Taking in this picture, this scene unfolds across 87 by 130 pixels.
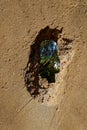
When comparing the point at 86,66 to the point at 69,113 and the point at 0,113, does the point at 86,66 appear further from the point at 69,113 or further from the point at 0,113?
the point at 0,113

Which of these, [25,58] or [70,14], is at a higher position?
[70,14]

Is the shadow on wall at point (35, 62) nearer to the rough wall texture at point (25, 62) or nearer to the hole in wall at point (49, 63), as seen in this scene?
the rough wall texture at point (25, 62)

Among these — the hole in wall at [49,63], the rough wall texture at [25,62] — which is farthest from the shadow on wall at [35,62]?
the hole in wall at [49,63]

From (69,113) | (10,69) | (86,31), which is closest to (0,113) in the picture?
(10,69)

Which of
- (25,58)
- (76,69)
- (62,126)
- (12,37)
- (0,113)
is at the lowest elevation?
(62,126)

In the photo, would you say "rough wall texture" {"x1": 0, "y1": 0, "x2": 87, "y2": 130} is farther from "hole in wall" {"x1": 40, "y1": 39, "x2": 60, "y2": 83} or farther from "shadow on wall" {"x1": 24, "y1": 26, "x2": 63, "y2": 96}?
"hole in wall" {"x1": 40, "y1": 39, "x2": 60, "y2": 83}

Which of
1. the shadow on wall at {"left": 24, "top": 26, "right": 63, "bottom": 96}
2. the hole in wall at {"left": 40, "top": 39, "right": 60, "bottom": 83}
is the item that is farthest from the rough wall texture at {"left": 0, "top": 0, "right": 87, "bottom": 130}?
the hole in wall at {"left": 40, "top": 39, "right": 60, "bottom": 83}
